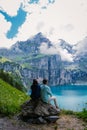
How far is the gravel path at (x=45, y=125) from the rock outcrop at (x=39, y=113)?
1.34ft

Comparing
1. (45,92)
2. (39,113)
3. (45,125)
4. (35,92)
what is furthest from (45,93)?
(45,125)

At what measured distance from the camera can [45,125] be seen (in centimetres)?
1948

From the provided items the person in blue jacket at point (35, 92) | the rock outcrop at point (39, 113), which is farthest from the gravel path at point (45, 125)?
the person in blue jacket at point (35, 92)

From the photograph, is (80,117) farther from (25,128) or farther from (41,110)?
(25,128)

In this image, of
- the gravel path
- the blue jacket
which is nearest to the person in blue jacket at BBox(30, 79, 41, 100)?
the blue jacket

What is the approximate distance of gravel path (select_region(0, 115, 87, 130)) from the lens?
18875 mm

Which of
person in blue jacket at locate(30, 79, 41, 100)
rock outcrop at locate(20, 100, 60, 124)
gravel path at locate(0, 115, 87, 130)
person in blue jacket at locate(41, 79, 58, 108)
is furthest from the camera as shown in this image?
person in blue jacket at locate(41, 79, 58, 108)

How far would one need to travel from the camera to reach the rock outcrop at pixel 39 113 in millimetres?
19797

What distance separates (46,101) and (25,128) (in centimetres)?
284

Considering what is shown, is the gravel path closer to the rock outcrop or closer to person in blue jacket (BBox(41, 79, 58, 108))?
the rock outcrop

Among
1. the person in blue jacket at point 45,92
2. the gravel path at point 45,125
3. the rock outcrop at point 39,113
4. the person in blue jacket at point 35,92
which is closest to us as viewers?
the gravel path at point 45,125

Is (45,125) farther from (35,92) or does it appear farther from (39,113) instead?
(35,92)

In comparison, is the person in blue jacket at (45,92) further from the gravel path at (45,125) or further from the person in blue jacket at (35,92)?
the gravel path at (45,125)

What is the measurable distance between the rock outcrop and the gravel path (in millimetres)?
407
